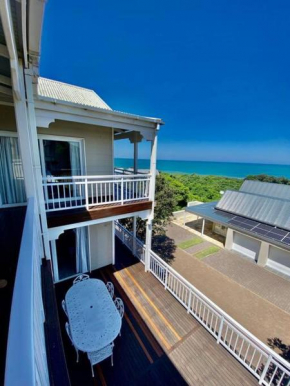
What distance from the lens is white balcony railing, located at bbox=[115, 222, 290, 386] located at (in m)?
3.90

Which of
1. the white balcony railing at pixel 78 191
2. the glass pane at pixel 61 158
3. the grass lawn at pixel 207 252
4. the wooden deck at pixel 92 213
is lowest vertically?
the grass lawn at pixel 207 252

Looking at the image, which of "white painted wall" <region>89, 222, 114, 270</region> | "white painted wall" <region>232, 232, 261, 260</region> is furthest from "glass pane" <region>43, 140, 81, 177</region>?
"white painted wall" <region>232, 232, 261, 260</region>

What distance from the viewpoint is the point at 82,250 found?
691 cm

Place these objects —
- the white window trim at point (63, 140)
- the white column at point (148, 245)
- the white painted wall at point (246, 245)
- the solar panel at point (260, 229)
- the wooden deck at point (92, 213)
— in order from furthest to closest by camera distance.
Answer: the white painted wall at point (246, 245) → the solar panel at point (260, 229) → the white column at point (148, 245) → the white window trim at point (63, 140) → the wooden deck at point (92, 213)

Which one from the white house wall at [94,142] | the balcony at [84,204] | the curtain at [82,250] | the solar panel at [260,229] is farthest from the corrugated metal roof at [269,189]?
the curtain at [82,250]

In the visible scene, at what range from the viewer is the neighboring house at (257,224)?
32.7ft

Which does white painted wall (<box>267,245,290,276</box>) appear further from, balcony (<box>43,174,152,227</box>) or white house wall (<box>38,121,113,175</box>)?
white house wall (<box>38,121,113,175</box>)

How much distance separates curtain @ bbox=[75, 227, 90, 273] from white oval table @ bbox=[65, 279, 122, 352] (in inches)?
65.8

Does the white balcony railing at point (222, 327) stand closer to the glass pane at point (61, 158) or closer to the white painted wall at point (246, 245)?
the glass pane at point (61, 158)

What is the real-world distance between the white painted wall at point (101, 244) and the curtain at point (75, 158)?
2398mm

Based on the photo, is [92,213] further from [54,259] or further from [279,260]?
[279,260]

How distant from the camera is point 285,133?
2381 inches

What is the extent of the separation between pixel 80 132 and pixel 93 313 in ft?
18.4

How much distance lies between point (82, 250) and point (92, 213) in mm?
2595
